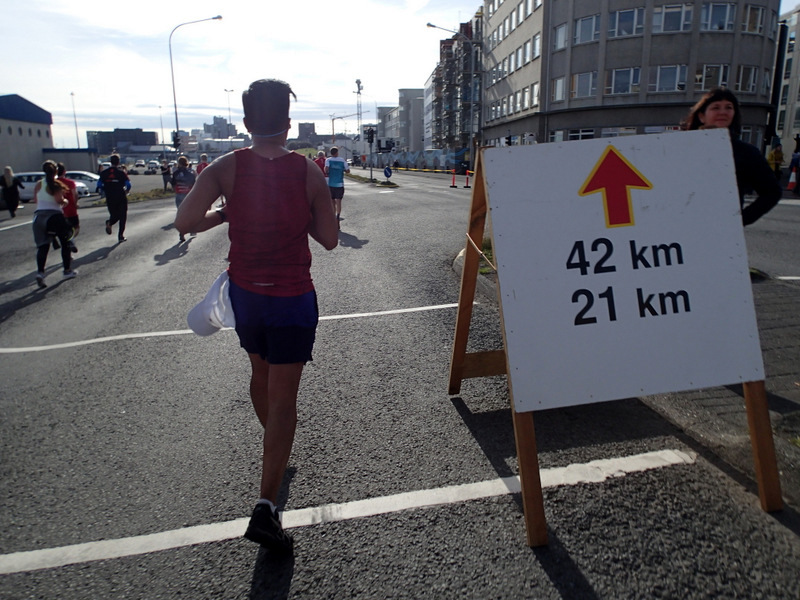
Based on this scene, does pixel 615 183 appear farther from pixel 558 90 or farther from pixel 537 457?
pixel 558 90

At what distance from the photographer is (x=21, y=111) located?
6681 centimetres

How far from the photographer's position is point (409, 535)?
2619 mm

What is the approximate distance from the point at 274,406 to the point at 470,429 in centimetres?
147

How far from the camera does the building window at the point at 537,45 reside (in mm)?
49906

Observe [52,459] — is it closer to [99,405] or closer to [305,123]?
[99,405]

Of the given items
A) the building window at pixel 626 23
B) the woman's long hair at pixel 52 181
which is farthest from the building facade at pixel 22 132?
the woman's long hair at pixel 52 181

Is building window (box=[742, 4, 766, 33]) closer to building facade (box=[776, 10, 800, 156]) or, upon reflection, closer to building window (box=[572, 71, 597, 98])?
building window (box=[572, 71, 597, 98])

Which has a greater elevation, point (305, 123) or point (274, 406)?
point (305, 123)

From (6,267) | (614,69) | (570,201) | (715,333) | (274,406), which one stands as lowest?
(6,267)

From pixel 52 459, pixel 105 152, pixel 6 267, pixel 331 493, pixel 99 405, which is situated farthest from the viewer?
pixel 105 152

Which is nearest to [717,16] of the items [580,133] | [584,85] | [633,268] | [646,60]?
[646,60]

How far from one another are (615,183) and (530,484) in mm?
1475

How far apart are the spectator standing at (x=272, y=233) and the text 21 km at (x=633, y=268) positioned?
1197mm

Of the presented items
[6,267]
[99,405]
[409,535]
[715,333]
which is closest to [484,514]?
[409,535]
